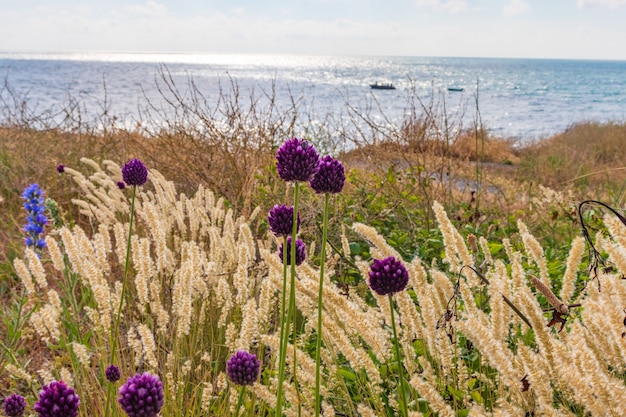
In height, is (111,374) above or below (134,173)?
below

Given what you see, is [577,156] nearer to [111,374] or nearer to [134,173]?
[134,173]

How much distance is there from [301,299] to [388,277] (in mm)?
703

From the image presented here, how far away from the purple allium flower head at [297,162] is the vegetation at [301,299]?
1.10 ft

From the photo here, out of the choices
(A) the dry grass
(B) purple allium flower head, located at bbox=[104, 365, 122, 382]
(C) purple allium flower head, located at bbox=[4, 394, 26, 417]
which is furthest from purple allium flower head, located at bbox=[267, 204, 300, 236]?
(A) the dry grass

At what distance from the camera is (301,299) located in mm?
1982

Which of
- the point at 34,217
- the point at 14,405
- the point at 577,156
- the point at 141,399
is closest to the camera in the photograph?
the point at 141,399

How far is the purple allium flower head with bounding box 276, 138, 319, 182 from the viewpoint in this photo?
138 cm

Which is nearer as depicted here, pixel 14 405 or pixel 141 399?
pixel 141 399

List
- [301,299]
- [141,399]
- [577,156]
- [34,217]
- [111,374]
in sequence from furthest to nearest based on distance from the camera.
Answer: [577,156] → [34,217] → [301,299] → [111,374] → [141,399]

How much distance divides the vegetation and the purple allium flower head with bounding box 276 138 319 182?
33 centimetres

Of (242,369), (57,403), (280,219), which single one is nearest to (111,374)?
(242,369)

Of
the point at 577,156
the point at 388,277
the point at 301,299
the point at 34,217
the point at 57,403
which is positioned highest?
the point at 388,277

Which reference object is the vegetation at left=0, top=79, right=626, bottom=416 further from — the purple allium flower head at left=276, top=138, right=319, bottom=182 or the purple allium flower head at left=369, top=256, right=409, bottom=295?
the purple allium flower head at left=276, top=138, right=319, bottom=182

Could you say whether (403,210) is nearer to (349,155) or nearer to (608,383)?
(349,155)
